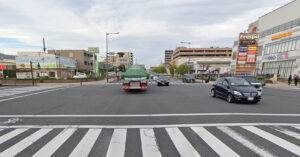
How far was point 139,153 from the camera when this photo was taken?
3.29m

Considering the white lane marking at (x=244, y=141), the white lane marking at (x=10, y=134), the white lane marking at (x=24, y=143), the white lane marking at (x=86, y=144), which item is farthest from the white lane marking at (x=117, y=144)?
the white lane marking at (x=244, y=141)

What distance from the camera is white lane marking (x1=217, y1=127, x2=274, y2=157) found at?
3310 mm

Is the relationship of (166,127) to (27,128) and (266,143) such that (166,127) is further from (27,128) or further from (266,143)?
(27,128)

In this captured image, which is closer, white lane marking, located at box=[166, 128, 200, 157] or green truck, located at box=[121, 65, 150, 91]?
white lane marking, located at box=[166, 128, 200, 157]

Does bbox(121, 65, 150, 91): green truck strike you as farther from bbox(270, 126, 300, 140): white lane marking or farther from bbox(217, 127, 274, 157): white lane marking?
bbox(270, 126, 300, 140): white lane marking

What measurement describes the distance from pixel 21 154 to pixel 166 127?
12.6 feet

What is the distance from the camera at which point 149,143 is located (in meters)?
3.79

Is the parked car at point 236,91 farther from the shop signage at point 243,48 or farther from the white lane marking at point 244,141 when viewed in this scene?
the shop signage at point 243,48

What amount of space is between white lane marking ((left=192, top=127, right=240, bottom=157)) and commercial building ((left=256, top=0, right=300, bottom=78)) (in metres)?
38.1

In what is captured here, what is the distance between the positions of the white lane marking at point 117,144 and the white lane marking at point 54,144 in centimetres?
132

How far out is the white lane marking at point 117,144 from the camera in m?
3.30

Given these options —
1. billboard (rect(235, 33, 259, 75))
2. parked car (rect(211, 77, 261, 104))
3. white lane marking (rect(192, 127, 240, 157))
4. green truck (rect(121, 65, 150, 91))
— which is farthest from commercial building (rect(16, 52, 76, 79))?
white lane marking (rect(192, 127, 240, 157))

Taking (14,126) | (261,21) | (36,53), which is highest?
(261,21)

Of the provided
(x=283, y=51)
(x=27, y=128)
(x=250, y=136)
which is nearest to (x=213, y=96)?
(x=250, y=136)
